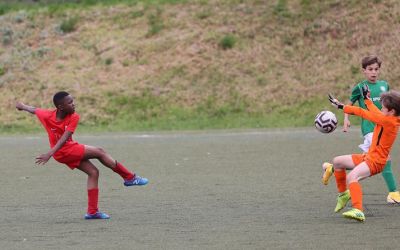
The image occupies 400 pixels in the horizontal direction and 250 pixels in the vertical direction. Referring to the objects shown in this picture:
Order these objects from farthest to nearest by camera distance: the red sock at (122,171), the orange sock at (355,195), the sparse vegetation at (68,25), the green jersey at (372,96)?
the sparse vegetation at (68,25) < the green jersey at (372,96) < the red sock at (122,171) < the orange sock at (355,195)

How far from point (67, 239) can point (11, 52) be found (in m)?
26.3

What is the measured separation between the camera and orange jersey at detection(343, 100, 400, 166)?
33.2 ft

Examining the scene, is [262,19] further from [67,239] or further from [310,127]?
[67,239]

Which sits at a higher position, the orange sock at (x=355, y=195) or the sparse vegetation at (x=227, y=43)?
the orange sock at (x=355, y=195)

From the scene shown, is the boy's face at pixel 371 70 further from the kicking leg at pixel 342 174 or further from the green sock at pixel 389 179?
the kicking leg at pixel 342 174

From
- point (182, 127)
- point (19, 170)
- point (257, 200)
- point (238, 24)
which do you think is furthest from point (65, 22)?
point (257, 200)

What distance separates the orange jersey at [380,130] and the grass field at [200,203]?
63 cm

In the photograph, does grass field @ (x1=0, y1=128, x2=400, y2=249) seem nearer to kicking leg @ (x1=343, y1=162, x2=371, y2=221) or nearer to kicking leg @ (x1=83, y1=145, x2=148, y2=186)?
kicking leg @ (x1=343, y1=162, x2=371, y2=221)

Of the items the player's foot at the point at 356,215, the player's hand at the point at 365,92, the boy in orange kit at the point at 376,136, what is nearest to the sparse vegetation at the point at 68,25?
the player's hand at the point at 365,92

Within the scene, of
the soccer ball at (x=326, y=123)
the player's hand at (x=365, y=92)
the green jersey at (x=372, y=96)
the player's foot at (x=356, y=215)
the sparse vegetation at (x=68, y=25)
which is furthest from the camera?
the sparse vegetation at (x=68, y=25)

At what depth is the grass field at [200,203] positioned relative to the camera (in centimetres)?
900

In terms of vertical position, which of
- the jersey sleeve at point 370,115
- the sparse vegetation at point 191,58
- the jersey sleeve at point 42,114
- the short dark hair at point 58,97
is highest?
the short dark hair at point 58,97

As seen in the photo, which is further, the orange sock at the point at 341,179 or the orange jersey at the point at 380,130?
the orange sock at the point at 341,179

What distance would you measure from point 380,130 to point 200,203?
246cm
